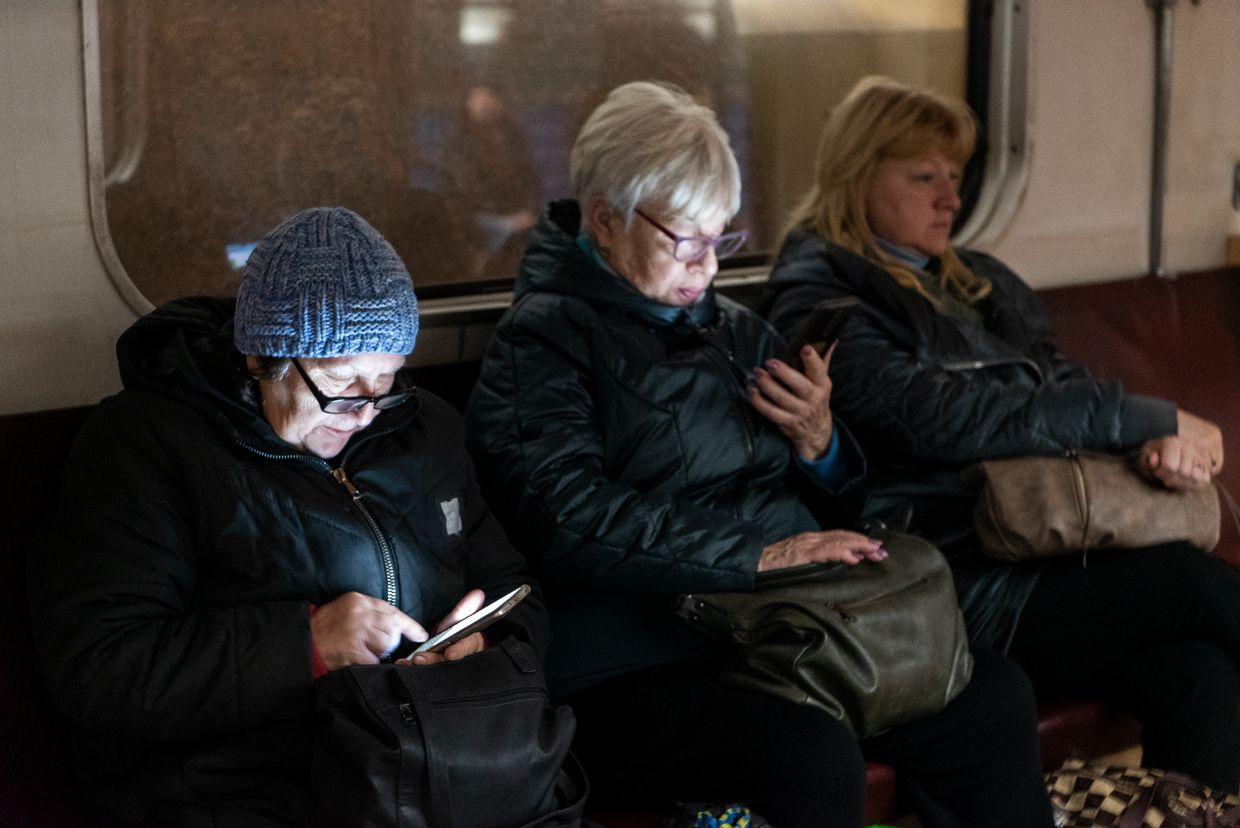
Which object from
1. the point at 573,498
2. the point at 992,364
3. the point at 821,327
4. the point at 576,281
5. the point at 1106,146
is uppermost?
the point at 1106,146

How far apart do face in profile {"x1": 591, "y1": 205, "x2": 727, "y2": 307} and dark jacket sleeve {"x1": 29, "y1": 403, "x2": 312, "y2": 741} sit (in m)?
1.12

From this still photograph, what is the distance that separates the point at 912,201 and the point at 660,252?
0.97 m

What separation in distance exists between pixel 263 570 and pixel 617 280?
40.4 inches

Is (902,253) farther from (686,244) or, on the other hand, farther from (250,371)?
(250,371)

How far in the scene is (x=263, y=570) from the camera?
90.1 inches

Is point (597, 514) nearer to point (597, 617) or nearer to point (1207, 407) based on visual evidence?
point (597, 617)

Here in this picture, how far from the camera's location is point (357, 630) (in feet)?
7.27

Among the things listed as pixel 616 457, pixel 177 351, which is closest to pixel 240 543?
pixel 177 351

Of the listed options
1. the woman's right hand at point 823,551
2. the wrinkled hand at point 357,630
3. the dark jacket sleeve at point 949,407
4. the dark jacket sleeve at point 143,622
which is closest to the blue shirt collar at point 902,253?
the dark jacket sleeve at point 949,407

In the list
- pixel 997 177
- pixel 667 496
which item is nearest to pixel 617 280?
pixel 667 496

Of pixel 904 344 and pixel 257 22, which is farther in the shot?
pixel 904 344

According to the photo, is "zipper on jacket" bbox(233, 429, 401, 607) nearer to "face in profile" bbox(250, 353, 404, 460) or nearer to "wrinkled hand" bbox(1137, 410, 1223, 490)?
"face in profile" bbox(250, 353, 404, 460)

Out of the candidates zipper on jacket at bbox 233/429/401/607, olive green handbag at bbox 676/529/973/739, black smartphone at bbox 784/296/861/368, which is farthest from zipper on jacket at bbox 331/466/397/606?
black smartphone at bbox 784/296/861/368

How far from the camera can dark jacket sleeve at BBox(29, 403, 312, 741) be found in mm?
2109
